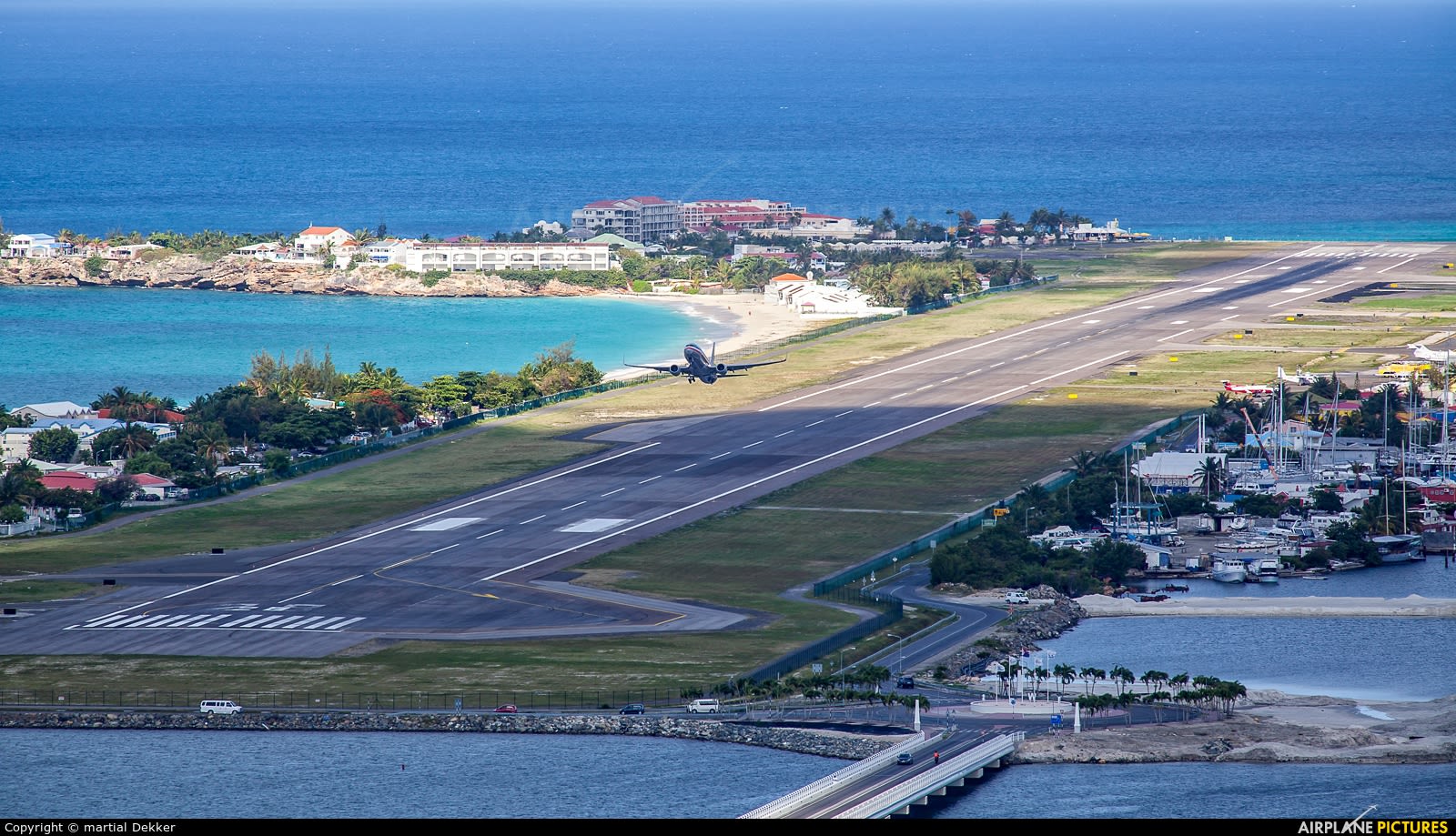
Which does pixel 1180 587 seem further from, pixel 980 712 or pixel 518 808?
pixel 518 808

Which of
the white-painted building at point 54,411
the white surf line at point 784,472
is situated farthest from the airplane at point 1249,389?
the white-painted building at point 54,411

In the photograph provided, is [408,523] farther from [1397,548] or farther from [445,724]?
[1397,548]

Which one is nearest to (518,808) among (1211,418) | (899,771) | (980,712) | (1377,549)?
(899,771)

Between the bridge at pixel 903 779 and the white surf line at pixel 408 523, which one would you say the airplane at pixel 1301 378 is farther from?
the bridge at pixel 903 779

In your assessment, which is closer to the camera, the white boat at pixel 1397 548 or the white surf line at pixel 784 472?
the white surf line at pixel 784 472

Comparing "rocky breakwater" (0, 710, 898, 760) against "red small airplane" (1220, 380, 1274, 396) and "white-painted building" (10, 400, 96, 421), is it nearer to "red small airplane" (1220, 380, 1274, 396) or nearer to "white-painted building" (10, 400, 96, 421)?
"white-painted building" (10, 400, 96, 421)

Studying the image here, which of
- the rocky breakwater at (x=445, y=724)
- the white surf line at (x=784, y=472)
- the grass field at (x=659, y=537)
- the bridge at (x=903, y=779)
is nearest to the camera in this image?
the bridge at (x=903, y=779)
